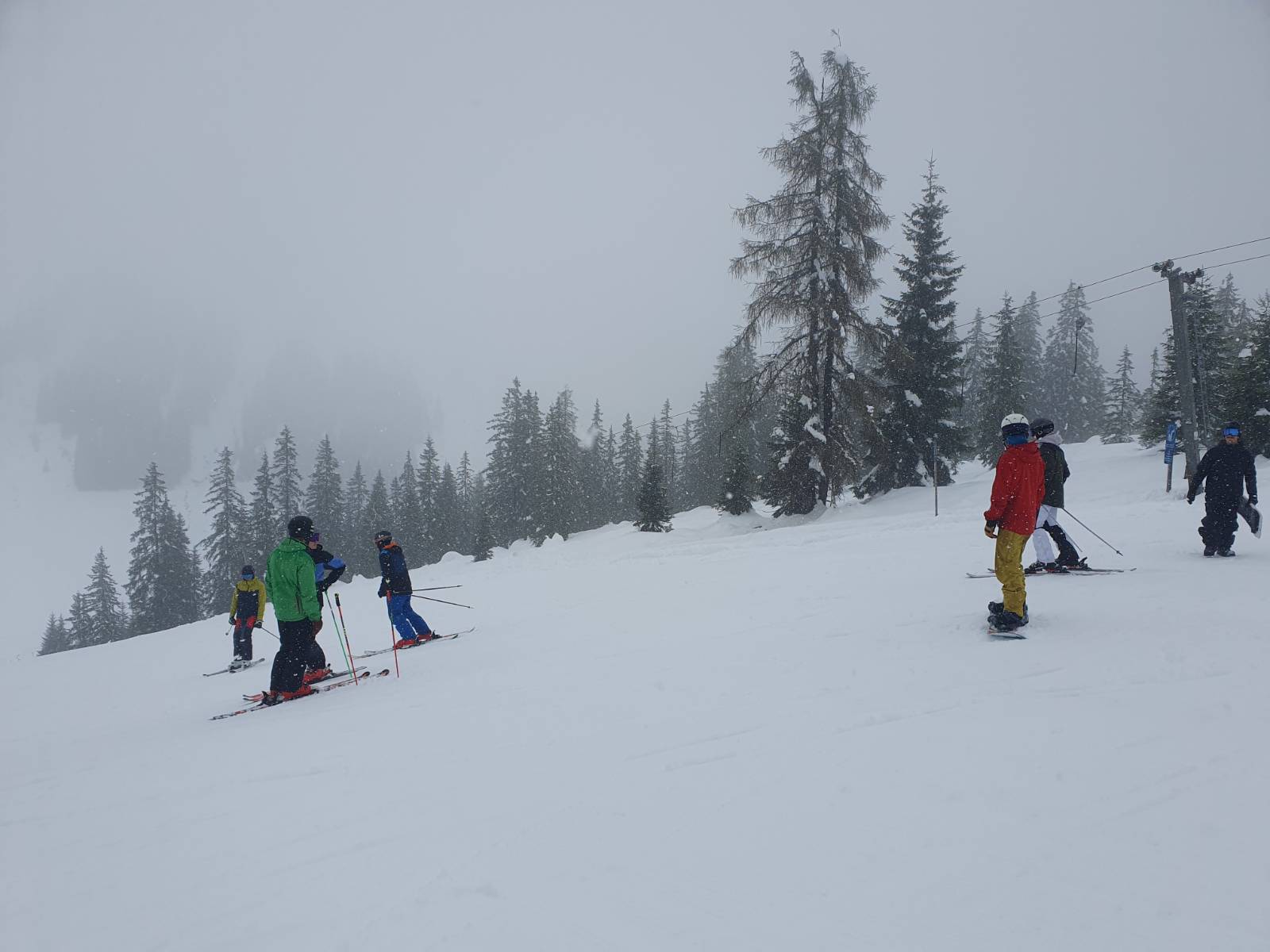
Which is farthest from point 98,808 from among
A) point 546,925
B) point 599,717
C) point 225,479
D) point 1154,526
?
point 225,479

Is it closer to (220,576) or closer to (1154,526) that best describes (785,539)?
(1154,526)

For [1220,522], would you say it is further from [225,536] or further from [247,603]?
[225,536]

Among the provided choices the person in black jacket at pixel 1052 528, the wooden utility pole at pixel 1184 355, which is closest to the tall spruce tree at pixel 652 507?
the wooden utility pole at pixel 1184 355

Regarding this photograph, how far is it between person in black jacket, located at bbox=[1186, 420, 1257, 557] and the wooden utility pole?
8.53 meters

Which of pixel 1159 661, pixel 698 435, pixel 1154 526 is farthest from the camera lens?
pixel 698 435

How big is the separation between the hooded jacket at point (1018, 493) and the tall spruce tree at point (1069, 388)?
5628 centimetres

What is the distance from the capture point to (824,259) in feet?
62.6

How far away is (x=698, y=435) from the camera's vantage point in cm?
6438

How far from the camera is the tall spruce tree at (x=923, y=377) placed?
77.1 feet

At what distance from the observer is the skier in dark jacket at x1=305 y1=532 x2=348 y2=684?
7.41 metres

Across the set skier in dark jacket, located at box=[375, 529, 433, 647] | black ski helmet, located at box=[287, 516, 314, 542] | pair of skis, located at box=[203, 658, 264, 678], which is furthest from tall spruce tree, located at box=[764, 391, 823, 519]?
pair of skis, located at box=[203, 658, 264, 678]

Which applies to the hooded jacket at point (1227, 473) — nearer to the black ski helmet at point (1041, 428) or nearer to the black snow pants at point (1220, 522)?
the black snow pants at point (1220, 522)

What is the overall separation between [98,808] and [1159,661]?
8.05m

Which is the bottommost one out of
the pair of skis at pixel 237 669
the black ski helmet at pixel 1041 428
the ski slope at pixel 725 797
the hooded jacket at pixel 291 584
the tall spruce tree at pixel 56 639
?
the tall spruce tree at pixel 56 639
